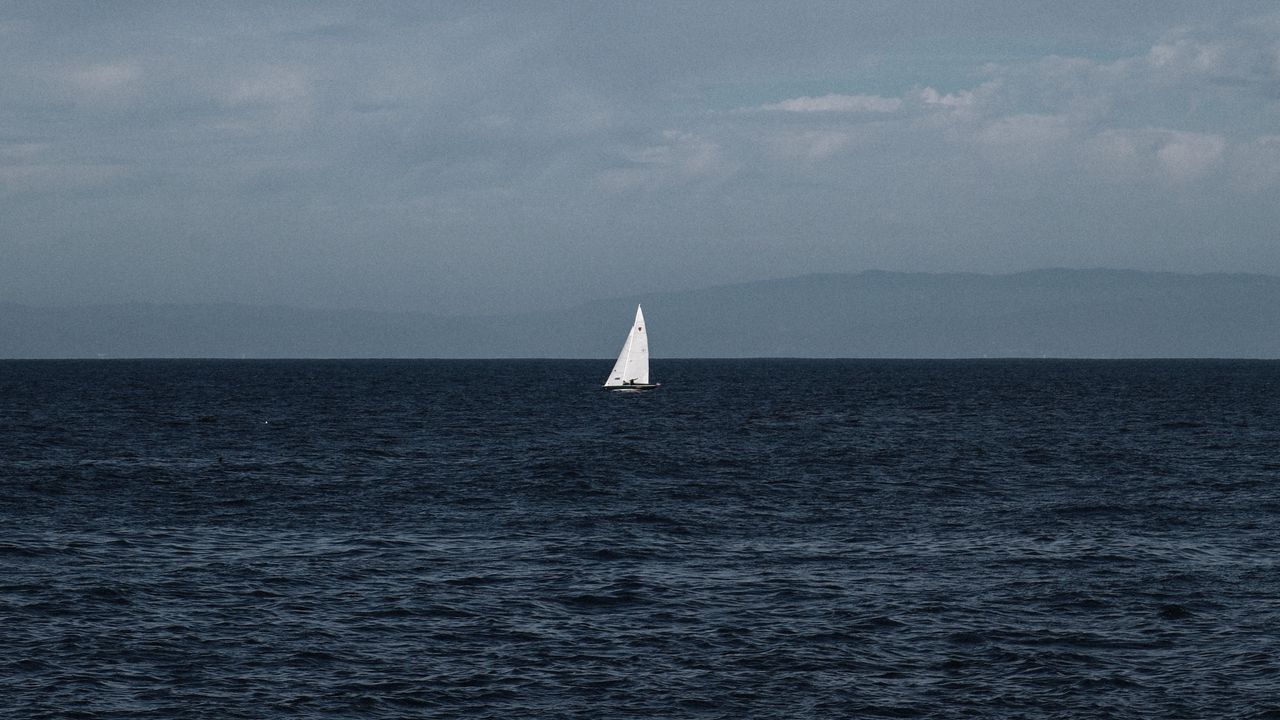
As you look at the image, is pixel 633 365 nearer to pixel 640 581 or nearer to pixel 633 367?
pixel 633 367

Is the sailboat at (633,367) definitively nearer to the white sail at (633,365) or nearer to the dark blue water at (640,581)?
the white sail at (633,365)

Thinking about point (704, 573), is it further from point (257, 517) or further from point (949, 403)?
point (949, 403)

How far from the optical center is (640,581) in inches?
1438

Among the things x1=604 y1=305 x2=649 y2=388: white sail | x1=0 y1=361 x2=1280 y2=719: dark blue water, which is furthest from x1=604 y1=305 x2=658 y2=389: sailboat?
x1=0 y1=361 x2=1280 y2=719: dark blue water

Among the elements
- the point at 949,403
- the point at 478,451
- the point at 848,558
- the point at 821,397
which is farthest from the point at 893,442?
the point at 821,397

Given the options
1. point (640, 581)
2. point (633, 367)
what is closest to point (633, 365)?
point (633, 367)

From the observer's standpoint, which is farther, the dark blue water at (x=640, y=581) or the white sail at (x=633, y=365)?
the white sail at (x=633, y=365)

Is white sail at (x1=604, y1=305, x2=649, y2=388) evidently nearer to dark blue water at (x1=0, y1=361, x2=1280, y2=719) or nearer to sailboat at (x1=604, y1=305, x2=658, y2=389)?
sailboat at (x1=604, y1=305, x2=658, y2=389)

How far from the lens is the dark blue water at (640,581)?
26422 mm

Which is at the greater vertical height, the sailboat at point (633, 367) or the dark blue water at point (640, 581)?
the sailboat at point (633, 367)

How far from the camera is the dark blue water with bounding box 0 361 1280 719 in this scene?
86.7ft

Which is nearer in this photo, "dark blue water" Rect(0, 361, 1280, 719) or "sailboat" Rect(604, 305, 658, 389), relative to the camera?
"dark blue water" Rect(0, 361, 1280, 719)

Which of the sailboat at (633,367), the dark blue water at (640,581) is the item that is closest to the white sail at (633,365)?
the sailboat at (633,367)

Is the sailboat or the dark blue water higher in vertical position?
the sailboat
